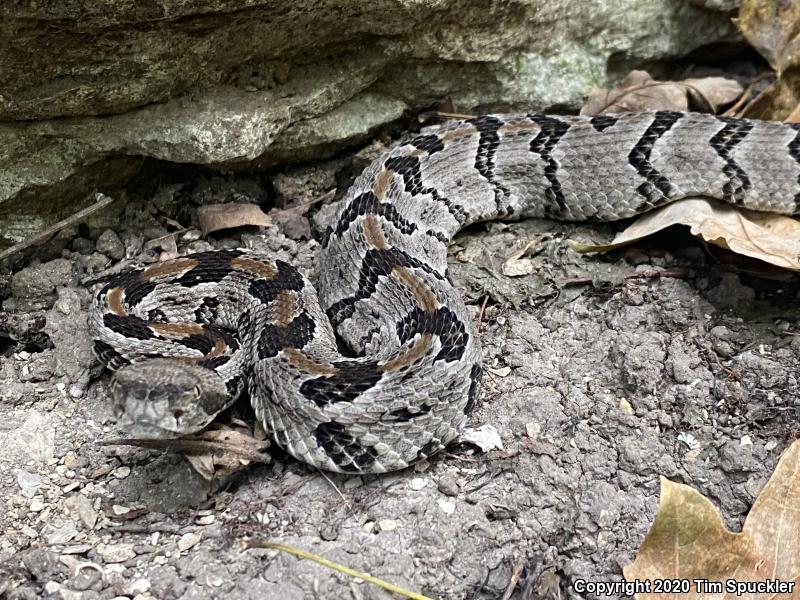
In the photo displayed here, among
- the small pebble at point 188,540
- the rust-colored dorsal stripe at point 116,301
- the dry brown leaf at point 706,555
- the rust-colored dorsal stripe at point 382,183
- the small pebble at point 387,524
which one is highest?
the rust-colored dorsal stripe at point 382,183

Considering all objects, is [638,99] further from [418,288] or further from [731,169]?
[418,288]

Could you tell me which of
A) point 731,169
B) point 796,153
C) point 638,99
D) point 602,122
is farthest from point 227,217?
point 796,153

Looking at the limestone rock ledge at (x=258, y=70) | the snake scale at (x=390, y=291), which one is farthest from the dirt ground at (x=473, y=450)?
the limestone rock ledge at (x=258, y=70)

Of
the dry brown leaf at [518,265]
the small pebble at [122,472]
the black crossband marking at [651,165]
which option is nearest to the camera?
the small pebble at [122,472]

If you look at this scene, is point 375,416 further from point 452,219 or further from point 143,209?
point 143,209

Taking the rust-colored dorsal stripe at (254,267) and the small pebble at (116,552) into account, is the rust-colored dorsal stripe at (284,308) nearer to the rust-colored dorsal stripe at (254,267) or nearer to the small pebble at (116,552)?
the rust-colored dorsal stripe at (254,267)

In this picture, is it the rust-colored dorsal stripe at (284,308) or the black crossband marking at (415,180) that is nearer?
the rust-colored dorsal stripe at (284,308)

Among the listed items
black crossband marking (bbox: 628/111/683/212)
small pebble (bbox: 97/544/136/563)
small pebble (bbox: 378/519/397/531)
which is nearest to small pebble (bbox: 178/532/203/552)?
small pebble (bbox: 97/544/136/563)

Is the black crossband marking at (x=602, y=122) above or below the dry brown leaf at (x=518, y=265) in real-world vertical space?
above
